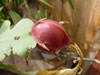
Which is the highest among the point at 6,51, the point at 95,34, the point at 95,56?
the point at 6,51

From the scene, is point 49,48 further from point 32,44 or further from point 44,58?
point 44,58

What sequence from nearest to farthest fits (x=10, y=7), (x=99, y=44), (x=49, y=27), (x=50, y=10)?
(x=49, y=27) → (x=99, y=44) → (x=10, y=7) → (x=50, y=10)

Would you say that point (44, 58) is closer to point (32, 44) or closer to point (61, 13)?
point (61, 13)

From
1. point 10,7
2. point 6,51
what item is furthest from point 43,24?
point 10,7

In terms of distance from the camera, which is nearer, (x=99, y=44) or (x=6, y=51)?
(x=6, y=51)

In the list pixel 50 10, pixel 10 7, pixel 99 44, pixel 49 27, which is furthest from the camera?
pixel 50 10

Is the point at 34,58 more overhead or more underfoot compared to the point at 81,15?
more underfoot
